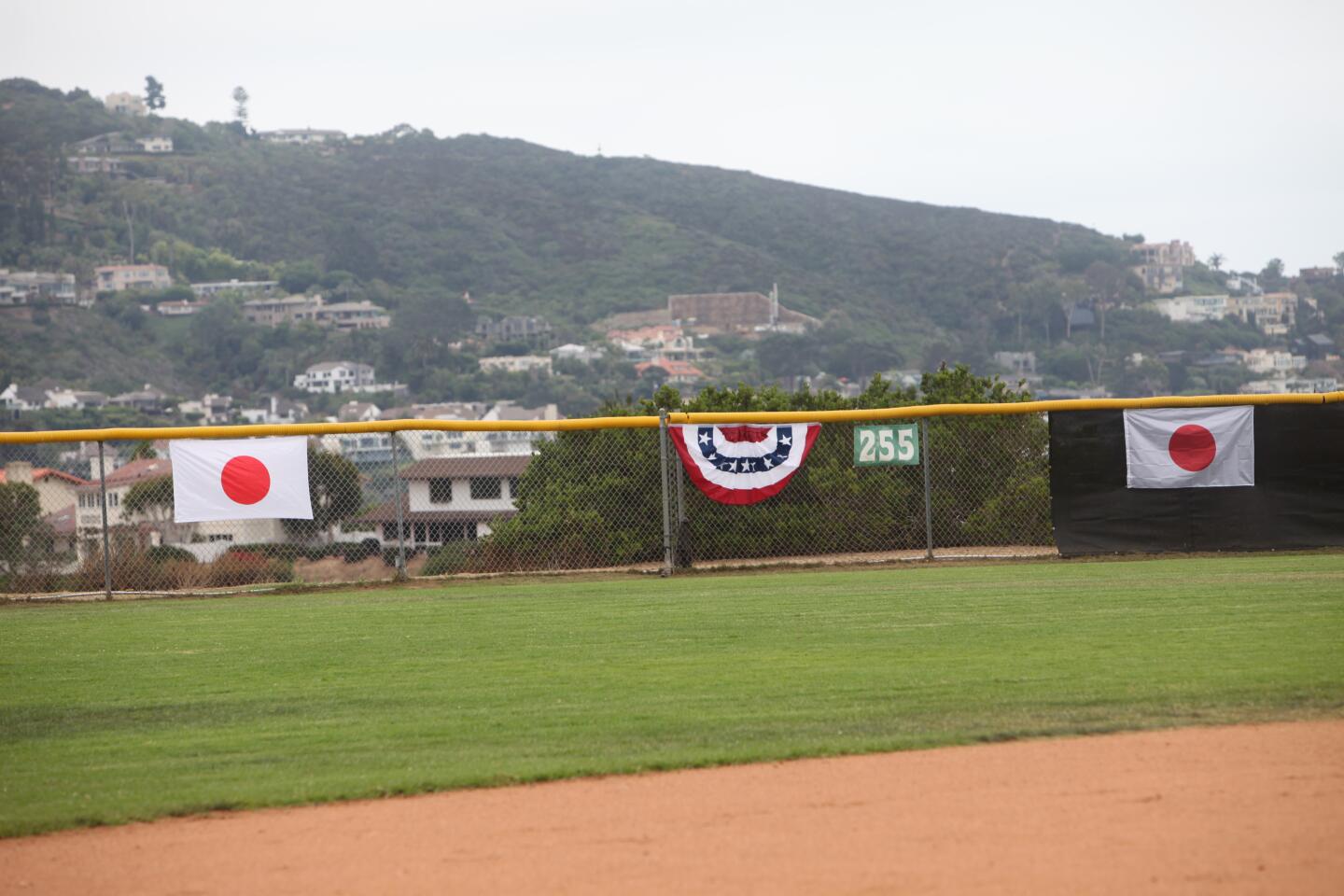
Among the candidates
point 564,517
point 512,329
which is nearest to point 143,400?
→ point 512,329

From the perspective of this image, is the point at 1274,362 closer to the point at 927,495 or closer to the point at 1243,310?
the point at 1243,310

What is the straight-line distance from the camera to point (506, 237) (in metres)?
171

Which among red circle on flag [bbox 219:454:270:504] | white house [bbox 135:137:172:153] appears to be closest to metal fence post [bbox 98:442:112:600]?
red circle on flag [bbox 219:454:270:504]

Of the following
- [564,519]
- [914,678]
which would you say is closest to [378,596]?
[564,519]

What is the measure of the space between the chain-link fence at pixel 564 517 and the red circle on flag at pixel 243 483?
36 centimetres

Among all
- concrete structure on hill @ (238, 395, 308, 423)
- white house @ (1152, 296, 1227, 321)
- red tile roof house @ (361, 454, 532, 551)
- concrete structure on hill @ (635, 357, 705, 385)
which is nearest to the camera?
red tile roof house @ (361, 454, 532, 551)

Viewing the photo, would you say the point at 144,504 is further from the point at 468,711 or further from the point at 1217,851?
the point at 1217,851

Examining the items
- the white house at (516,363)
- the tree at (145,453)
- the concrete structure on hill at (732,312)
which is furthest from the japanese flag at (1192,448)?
the concrete structure on hill at (732,312)

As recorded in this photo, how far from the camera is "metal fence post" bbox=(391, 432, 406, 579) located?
1520 cm

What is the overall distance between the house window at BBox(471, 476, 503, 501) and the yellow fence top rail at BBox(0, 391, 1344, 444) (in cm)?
159

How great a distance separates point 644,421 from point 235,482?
4515mm

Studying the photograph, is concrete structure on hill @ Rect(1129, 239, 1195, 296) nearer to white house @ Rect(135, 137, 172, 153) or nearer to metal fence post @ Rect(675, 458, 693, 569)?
white house @ Rect(135, 137, 172, 153)

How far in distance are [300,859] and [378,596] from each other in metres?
8.98

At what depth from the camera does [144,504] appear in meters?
16.0
